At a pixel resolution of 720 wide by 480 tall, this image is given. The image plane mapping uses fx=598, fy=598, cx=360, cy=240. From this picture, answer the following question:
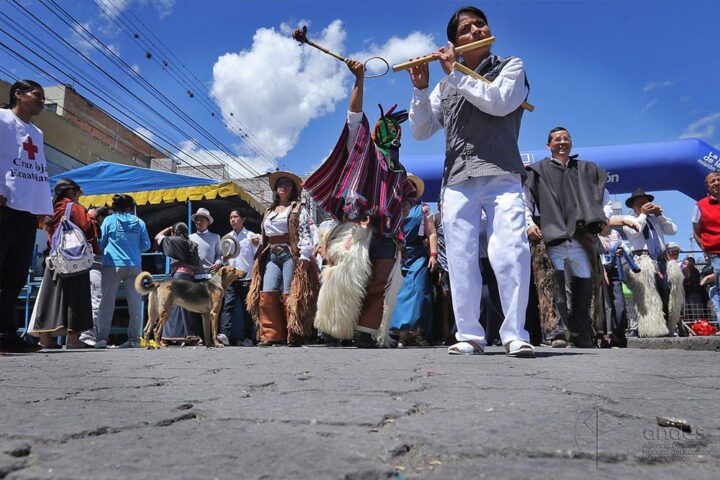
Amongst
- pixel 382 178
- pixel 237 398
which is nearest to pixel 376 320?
pixel 382 178

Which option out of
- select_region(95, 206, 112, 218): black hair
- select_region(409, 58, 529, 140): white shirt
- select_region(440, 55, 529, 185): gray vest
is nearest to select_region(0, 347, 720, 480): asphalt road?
select_region(440, 55, 529, 185): gray vest

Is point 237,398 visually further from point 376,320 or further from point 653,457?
point 376,320

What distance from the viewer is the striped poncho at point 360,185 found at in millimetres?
4918

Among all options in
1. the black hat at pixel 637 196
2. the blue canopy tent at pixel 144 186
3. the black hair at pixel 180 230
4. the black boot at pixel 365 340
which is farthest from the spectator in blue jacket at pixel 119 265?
the black hat at pixel 637 196

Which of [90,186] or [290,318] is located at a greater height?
[90,186]

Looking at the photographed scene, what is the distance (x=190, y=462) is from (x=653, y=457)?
86 cm

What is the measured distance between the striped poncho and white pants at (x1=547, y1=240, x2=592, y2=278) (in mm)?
1367

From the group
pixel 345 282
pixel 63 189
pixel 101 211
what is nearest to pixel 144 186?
pixel 101 211

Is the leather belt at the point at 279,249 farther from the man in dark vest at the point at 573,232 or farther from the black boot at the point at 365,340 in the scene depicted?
the man in dark vest at the point at 573,232

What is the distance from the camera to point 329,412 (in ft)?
5.07

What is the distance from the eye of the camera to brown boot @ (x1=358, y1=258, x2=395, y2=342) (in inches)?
193

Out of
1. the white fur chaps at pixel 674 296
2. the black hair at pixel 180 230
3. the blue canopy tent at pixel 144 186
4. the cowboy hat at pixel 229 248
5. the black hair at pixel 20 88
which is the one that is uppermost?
the blue canopy tent at pixel 144 186

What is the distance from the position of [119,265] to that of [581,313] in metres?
5.09

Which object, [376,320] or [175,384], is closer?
[175,384]
